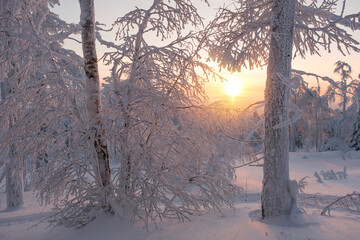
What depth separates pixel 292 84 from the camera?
486 centimetres

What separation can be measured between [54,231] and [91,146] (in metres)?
1.78

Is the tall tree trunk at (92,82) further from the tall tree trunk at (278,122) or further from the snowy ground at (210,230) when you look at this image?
the tall tree trunk at (278,122)

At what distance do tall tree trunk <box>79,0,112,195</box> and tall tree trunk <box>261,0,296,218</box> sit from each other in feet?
10.4

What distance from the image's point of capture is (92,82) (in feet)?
17.1

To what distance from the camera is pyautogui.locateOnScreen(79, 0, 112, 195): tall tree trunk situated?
5.14 m

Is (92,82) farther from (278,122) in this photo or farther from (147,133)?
(278,122)

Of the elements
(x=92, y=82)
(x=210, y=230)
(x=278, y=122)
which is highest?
(x=92, y=82)

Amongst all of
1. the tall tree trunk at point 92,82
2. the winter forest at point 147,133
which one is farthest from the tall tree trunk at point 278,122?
the tall tree trunk at point 92,82

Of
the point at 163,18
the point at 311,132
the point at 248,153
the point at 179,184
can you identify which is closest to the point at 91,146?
the point at 179,184

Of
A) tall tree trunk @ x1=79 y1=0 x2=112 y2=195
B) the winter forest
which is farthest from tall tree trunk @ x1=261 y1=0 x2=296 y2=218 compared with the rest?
tall tree trunk @ x1=79 y1=0 x2=112 y2=195

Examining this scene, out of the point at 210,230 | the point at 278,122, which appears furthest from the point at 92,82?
the point at 278,122

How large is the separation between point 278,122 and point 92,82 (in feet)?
12.2

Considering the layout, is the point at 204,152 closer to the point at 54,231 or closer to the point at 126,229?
the point at 126,229

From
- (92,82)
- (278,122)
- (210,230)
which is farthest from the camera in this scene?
(278,122)
